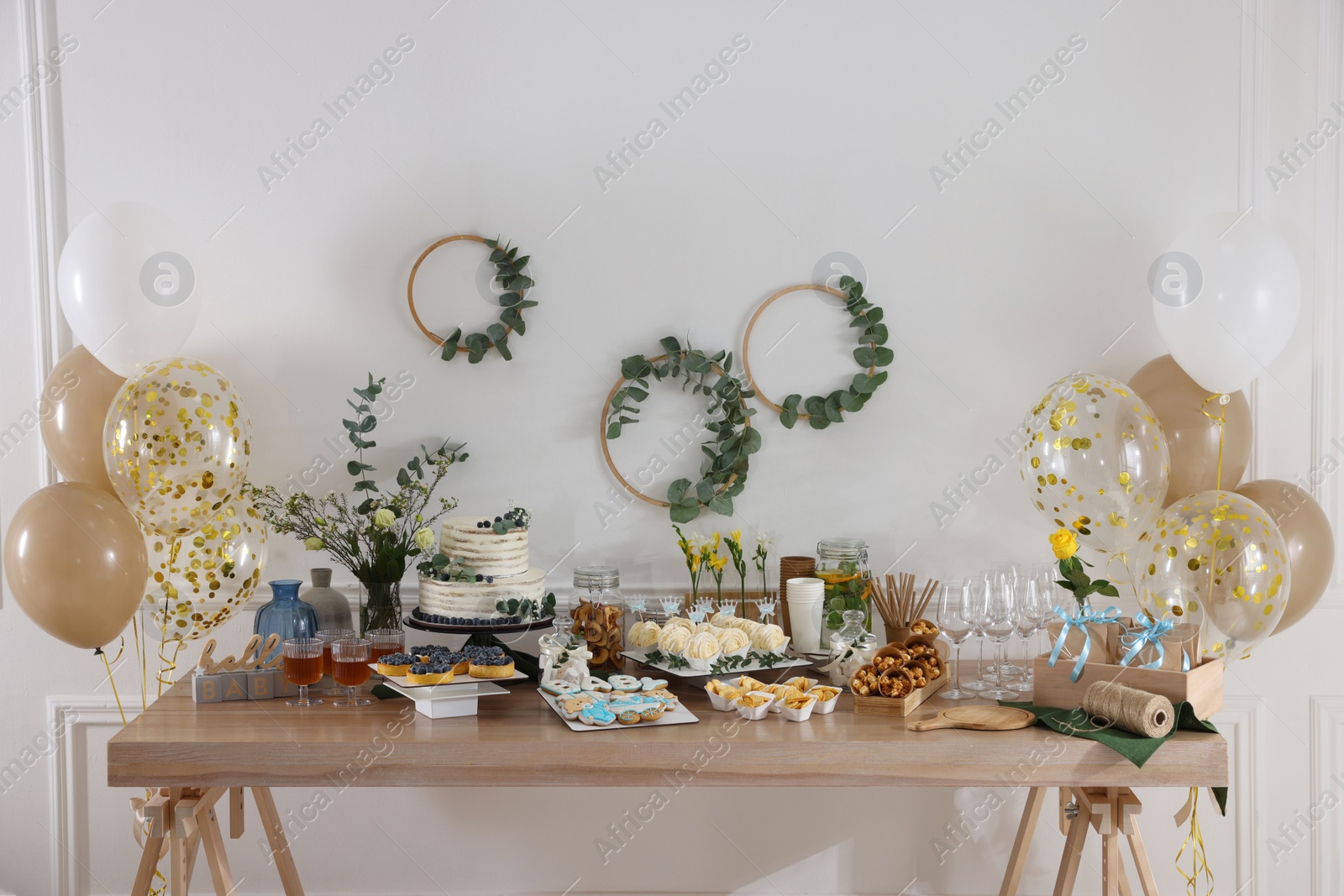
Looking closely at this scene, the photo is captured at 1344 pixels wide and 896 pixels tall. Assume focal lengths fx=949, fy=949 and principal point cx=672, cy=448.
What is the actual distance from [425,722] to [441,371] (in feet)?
3.72

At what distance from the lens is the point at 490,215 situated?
2.83 meters

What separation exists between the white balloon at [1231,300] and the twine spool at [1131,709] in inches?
34.7

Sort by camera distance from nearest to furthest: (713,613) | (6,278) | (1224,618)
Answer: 1. (1224,618)
2. (713,613)
3. (6,278)

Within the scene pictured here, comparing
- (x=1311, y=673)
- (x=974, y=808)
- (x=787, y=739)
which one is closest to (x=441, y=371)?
(x=787, y=739)

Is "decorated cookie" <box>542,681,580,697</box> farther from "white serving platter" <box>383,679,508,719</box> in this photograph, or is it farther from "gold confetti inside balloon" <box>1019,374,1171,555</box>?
"gold confetti inside balloon" <box>1019,374,1171,555</box>

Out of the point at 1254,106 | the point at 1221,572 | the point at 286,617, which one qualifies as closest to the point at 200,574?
the point at 286,617

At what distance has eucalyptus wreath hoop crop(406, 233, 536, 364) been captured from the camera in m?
2.78

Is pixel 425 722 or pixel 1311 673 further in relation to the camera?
pixel 1311 673

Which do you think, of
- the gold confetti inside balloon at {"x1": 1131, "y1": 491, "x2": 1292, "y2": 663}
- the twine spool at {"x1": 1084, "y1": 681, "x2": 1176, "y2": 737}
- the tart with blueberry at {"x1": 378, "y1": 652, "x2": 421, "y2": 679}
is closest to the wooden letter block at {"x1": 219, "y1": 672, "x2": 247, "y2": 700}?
the tart with blueberry at {"x1": 378, "y1": 652, "x2": 421, "y2": 679}

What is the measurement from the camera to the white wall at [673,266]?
9.18 ft

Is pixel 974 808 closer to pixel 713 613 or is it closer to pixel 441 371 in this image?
pixel 713 613

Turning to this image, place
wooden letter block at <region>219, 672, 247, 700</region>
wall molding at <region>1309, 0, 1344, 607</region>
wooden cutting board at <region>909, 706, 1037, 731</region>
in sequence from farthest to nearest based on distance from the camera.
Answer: wall molding at <region>1309, 0, 1344, 607</region> → wooden letter block at <region>219, 672, 247, 700</region> → wooden cutting board at <region>909, 706, 1037, 731</region>

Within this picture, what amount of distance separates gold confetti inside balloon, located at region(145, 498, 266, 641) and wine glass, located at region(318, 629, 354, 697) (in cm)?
28

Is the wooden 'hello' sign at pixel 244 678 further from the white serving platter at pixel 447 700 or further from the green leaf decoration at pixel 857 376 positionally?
the green leaf decoration at pixel 857 376
